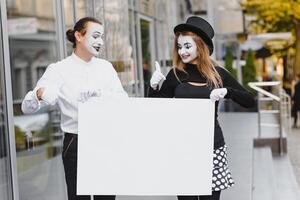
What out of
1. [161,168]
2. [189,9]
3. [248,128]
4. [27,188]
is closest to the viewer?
[161,168]

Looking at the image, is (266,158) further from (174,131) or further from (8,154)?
(174,131)

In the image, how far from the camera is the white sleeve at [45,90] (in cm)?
417

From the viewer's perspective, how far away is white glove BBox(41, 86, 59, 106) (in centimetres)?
412

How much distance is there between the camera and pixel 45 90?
4156mm

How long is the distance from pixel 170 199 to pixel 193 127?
2865mm

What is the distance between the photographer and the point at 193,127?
4371 millimetres

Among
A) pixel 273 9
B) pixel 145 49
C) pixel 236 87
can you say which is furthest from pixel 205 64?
pixel 273 9

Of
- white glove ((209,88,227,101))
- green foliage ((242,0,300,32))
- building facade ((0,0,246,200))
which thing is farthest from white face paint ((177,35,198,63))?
green foliage ((242,0,300,32))

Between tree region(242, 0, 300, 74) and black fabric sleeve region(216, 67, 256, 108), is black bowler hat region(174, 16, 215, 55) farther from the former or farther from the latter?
tree region(242, 0, 300, 74)

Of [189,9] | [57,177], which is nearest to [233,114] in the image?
[189,9]

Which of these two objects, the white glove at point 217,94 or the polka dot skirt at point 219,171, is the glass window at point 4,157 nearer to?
the polka dot skirt at point 219,171

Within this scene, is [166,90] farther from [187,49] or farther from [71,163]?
[71,163]

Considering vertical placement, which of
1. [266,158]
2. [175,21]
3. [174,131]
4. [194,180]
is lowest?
[266,158]

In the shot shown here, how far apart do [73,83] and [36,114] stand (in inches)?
198
